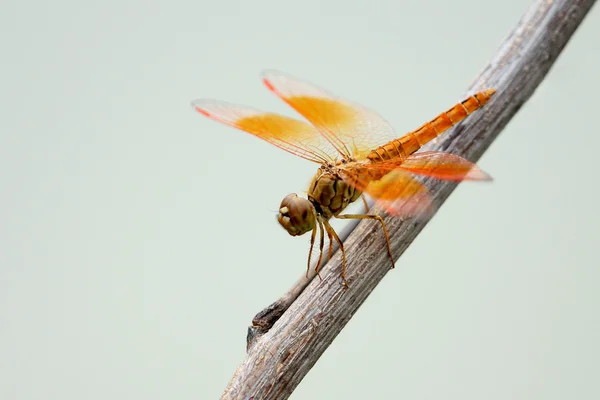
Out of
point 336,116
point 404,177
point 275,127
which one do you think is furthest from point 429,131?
point 275,127

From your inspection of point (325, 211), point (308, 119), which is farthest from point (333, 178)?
point (308, 119)

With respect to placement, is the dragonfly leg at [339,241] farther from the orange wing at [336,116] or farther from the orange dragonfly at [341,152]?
the orange wing at [336,116]

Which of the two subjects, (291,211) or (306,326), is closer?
(306,326)

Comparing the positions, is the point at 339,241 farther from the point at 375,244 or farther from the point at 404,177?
the point at 404,177

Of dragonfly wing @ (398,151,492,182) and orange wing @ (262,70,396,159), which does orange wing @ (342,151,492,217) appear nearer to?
dragonfly wing @ (398,151,492,182)

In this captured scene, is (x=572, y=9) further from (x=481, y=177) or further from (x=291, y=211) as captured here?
(x=291, y=211)

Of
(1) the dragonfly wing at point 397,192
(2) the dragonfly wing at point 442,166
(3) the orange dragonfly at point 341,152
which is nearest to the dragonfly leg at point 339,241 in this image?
(3) the orange dragonfly at point 341,152

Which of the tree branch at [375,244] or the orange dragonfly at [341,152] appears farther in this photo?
the orange dragonfly at [341,152]
